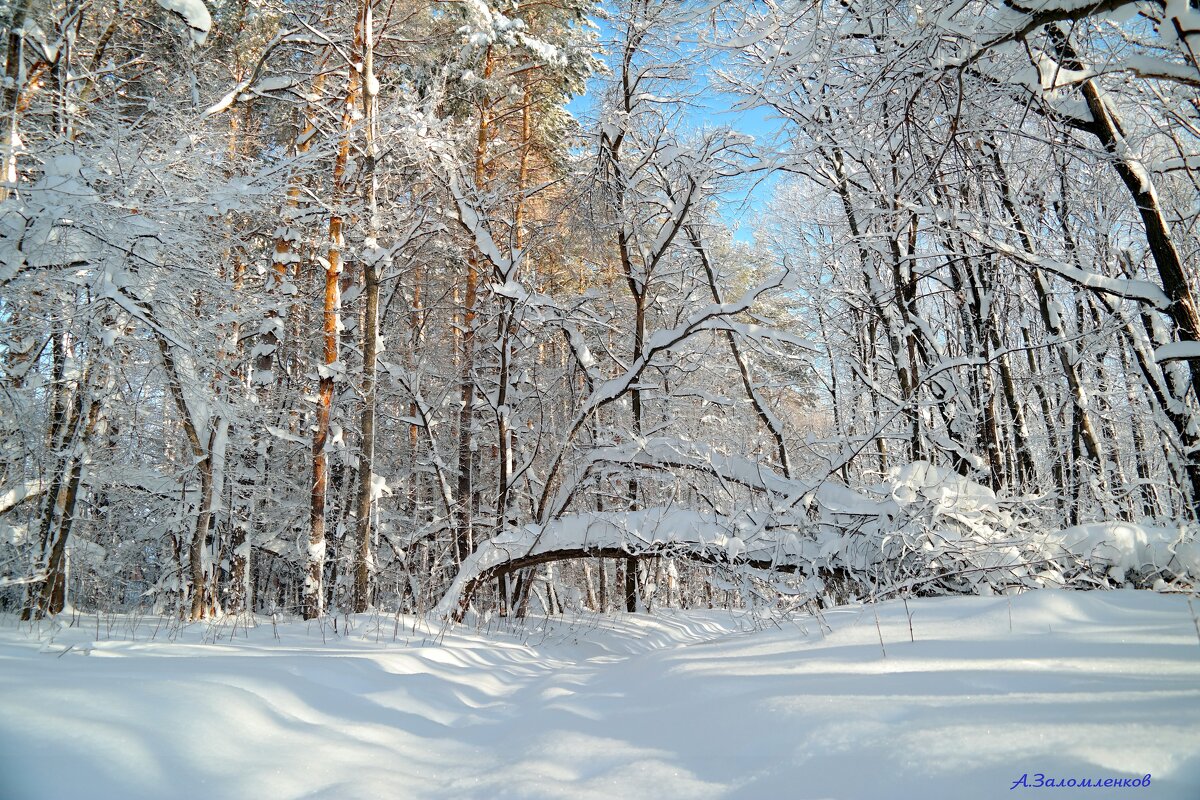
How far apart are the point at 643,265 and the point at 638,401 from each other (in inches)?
83.4

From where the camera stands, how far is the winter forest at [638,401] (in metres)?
2.25

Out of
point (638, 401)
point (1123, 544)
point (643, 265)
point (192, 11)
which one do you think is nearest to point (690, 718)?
point (1123, 544)

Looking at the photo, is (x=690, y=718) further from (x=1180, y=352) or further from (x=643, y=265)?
(x=643, y=265)

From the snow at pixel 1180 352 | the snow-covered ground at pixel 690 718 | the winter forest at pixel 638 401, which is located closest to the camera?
the snow-covered ground at pixel 690 718

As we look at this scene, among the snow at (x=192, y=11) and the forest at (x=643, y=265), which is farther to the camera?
the snow at (x=192, y=11)

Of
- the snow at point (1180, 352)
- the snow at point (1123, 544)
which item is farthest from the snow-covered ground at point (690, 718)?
the snow at point (1180, 352)

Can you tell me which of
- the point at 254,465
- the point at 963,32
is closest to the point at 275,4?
the point at 254,465

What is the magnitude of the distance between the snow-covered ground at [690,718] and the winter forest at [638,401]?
0.9 inches

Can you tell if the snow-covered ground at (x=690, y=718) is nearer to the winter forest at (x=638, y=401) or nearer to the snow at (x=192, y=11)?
the winter forest at (x=638, y=401)

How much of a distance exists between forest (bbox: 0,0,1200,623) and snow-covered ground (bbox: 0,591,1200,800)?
87.2 inches

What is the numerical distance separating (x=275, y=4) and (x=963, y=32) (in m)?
11.2

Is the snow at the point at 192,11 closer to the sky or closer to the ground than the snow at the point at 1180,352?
closer to the sky

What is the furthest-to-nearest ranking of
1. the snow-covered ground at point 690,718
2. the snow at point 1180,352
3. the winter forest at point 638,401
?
the snow at point 1180,352
the winter forest at point 638,401
the snow-covered ground at point 690,718

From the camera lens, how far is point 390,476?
1642cm
